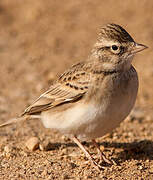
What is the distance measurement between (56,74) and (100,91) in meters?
5.29

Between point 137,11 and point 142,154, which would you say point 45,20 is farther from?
point 142,154

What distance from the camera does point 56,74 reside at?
11.1m

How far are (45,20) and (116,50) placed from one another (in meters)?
9.13

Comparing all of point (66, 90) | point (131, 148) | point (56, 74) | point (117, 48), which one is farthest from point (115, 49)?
point (56, 74)

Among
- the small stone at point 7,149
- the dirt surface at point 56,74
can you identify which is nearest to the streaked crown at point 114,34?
the dirt surface at point 56,74

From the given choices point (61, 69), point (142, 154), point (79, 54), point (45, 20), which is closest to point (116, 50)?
point (142, 154)

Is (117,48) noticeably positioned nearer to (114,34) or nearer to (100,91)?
(114,34)

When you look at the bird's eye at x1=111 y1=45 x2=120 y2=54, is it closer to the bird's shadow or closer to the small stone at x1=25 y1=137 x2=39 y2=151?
the bird's shadow

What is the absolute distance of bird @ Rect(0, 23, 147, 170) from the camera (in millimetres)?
5949

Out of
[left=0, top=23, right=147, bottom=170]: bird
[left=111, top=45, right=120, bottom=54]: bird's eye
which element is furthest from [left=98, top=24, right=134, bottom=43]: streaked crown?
[left=111, top=45, right=120, bottom=54]: bird's eye

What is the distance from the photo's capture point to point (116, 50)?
6172 mm

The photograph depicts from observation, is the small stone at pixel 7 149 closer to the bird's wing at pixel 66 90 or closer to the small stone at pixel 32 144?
the small stone at pixel 32 144

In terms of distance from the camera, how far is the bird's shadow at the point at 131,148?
6.98 meters

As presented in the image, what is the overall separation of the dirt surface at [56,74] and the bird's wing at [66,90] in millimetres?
833
